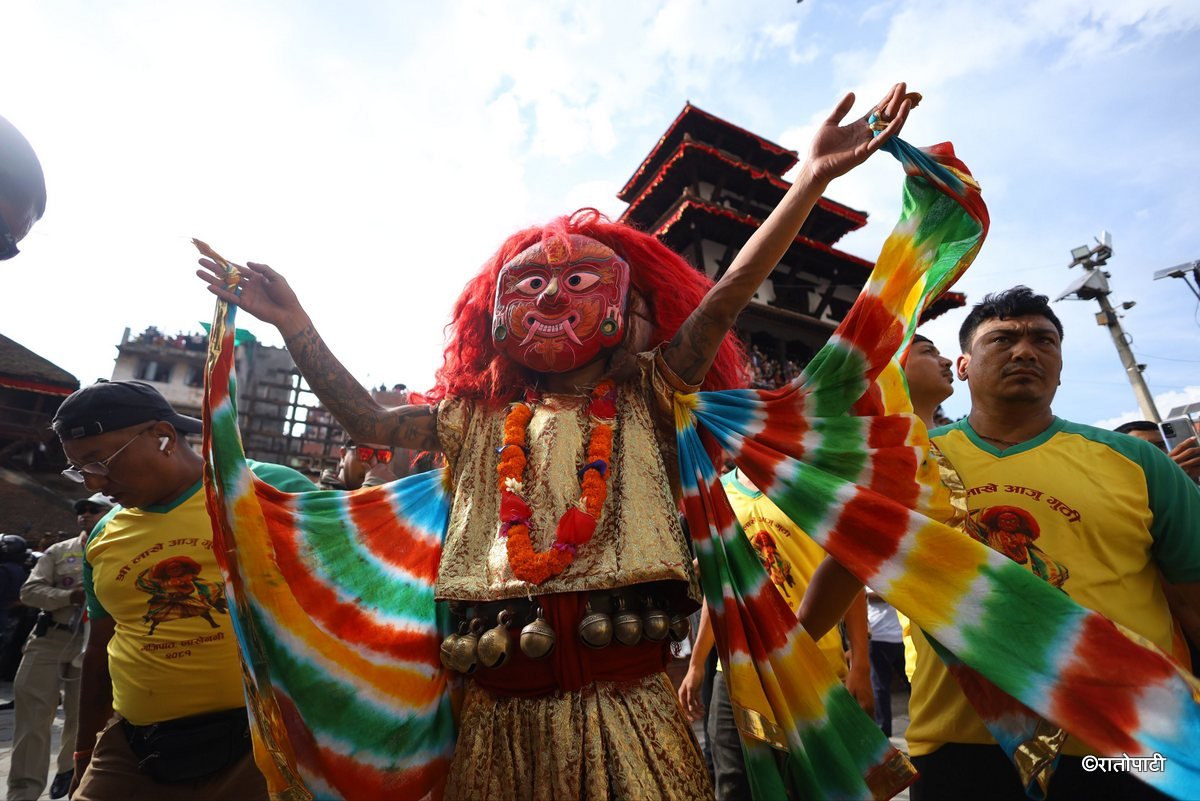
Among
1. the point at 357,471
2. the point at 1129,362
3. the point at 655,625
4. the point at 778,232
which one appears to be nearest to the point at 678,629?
the point at 655,625

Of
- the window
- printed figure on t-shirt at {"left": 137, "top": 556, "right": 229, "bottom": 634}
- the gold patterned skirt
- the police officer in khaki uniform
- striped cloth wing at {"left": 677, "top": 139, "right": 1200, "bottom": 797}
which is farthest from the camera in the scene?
the window

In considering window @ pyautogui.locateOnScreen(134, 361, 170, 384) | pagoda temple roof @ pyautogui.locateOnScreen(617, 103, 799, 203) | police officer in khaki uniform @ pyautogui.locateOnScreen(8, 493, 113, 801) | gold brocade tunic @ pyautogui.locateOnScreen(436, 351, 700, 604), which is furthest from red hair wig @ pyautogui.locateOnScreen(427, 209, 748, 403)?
window @ pyautogui.locateOnScreen(134, 361, 170, 384)

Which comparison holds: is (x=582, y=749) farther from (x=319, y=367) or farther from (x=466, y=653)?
(x=319, y=367)

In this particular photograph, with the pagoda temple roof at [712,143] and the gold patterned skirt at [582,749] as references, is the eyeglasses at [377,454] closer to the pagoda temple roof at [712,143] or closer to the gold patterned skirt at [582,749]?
the gold patterned skirt at [582,749]

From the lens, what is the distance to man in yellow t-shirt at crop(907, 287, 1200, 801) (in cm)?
164

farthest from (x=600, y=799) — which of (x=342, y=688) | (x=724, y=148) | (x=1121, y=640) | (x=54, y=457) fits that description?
(x=54, y=457)

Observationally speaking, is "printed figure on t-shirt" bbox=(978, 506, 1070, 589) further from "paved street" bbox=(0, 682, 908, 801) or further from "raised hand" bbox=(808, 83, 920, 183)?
"paved street" bbox=(0, 682, 908, 801)

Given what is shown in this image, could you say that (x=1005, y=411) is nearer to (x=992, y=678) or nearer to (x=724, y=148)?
(x=992, y=678)

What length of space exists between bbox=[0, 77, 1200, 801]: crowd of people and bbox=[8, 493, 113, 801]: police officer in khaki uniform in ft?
7.91

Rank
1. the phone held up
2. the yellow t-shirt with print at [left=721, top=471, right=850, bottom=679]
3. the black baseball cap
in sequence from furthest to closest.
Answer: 1. the phone held up
2. the yellow t-shirt with print at [left=721, top=471, right=850, bottom=679]
3. the black baseball cap

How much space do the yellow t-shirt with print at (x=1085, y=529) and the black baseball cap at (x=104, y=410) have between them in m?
2.53

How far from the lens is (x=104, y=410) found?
2307mm

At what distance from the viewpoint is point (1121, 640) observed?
4.15 ft

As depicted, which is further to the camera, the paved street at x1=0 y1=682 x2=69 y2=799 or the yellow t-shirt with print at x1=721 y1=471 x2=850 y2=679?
the paved street at x1=0 y1=682 x2=69 y2=799
